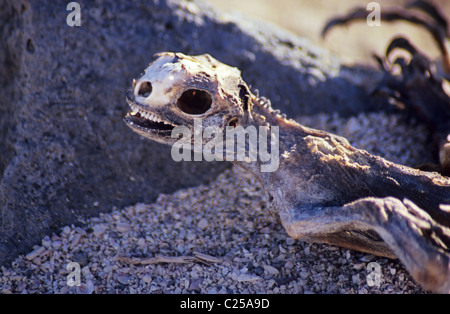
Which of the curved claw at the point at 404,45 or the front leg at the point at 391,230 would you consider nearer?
the front leg at the point at 391,230

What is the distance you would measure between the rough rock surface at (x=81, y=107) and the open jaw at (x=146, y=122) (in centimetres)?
67

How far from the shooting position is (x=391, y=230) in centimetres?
195

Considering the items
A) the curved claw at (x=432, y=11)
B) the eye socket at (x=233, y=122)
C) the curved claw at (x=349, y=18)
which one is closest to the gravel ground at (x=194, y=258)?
the eye socket at (x=233, y=122)

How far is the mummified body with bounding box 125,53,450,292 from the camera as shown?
2180 millimetres

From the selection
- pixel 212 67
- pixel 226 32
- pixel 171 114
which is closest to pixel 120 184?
pixel 171 114

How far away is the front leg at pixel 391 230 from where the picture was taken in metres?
1.88

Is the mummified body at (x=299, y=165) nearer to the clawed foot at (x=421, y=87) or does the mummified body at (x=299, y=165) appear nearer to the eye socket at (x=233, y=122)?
the eye socket at (x=233, y=122)

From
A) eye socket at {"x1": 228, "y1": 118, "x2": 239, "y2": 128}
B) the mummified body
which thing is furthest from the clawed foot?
eye socket at {"x1": 228, "y1": 118, "x2": 239, "y2": 128}

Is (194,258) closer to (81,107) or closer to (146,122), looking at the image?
(146,122)

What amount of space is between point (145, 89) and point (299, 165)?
955 mm

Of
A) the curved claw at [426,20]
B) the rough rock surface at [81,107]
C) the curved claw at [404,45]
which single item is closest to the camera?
the rough rock surface at [81,107]

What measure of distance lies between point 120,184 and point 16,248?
2.49 feet
